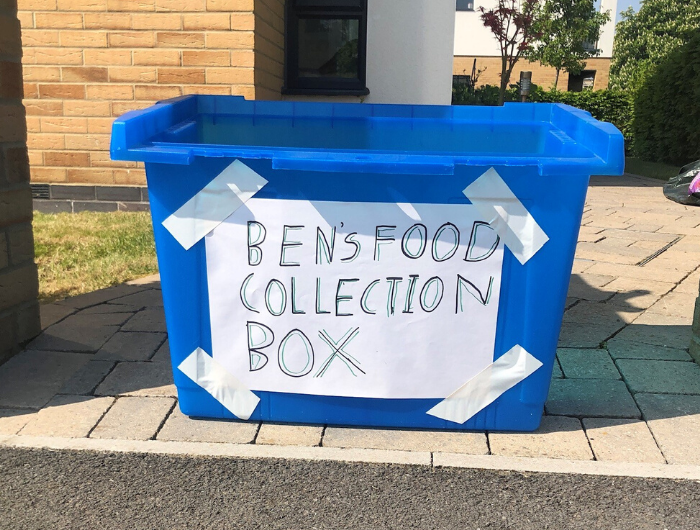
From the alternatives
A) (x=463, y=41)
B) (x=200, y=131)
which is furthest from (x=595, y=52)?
(x=200, y=131)

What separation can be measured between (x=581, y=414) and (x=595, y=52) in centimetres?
3551

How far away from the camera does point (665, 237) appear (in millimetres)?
6590

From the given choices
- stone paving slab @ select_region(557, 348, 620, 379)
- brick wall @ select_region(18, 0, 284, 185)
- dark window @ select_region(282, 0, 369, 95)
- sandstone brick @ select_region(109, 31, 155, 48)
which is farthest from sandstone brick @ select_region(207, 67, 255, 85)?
stone paving slab @ select_region(557, 348, 620, 379)

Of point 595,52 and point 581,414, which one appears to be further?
point 595,52

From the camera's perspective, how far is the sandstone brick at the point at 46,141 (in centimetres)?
654

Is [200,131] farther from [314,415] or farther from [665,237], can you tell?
[665,237]

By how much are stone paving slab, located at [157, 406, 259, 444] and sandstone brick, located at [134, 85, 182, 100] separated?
4237 millimetres

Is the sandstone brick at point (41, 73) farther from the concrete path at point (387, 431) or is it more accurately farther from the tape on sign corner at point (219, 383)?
the tape on sign corner at point (219, 383)

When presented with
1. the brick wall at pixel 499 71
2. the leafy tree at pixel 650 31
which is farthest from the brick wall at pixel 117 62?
the leafy tree at pixel 650 31

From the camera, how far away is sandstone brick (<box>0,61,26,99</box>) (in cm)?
313

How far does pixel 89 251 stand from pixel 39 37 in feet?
7.75

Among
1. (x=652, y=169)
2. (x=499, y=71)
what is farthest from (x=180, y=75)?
(x=499, y=71)

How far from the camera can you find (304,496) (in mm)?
2305

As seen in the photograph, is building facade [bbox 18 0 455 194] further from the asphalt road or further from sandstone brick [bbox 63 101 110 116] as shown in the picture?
the asphalt road
